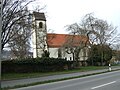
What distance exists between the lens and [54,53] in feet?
349

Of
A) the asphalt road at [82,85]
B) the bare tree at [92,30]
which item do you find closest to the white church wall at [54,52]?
the bare tree at [92,30]

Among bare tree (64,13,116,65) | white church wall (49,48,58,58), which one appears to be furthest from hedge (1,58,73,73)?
white church wall (49,48,58,58)

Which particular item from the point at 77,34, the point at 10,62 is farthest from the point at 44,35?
the point at 10,62

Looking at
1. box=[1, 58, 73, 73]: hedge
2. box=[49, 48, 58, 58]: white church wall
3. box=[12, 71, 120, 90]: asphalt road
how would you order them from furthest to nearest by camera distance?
box=[49, 48, 58, 58]: white church wall, box=[1, 58, 73, 73]: hedge, box=[12, 71, 120, 90]: asphalt road

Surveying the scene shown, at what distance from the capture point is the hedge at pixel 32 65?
1838 inches

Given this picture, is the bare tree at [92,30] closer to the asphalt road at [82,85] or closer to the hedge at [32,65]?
the hedge at [32,65]

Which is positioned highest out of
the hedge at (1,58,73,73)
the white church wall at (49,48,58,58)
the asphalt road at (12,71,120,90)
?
the white church wall at (49,48,58,58)

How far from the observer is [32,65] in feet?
162

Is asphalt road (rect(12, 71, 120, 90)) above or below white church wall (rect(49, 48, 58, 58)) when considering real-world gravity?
below

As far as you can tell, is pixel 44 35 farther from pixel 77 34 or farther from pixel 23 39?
pixel 23 39

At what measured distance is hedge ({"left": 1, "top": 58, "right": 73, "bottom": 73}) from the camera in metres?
46.7

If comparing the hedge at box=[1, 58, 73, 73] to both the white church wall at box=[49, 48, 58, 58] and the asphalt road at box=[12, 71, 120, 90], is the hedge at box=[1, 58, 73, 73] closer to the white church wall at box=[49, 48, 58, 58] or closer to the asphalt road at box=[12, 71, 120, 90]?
the asphalt road at box=[12, 71, 120, 90]

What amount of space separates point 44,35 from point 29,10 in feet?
113

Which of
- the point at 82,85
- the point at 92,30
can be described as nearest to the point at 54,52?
the point at 92,30
